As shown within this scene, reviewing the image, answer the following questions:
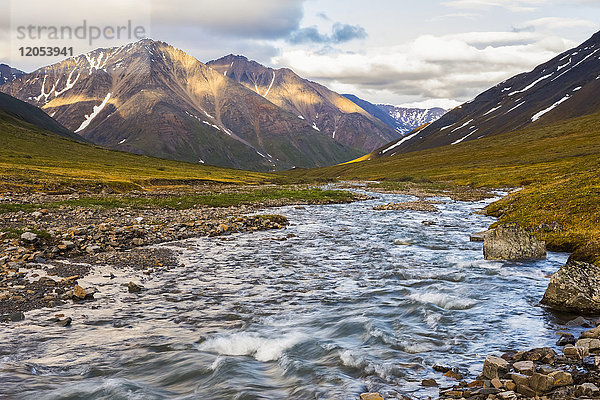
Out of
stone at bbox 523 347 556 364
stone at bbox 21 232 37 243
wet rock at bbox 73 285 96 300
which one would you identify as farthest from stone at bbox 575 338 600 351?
stone at bbox 21 232 37 243

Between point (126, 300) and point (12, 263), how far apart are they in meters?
6.87

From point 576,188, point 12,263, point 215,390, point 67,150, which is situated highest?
point 67,150

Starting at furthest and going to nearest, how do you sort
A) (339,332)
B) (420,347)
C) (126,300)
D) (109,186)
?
(109,186) < (126,300) < (339,332) < (420,347)

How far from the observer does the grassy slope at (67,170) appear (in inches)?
2292

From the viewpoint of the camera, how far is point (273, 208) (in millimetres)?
49844

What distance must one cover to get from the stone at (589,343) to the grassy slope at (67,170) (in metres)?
53.2

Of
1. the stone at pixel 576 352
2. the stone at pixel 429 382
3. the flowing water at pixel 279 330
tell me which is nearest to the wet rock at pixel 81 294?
the flowing water at pixel 279 330

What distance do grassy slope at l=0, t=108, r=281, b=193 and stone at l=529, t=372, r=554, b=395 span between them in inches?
2084

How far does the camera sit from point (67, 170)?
87.0 metres

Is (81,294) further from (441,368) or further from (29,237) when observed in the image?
(441,368)

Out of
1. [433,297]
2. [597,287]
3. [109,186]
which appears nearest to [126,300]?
[433,297]

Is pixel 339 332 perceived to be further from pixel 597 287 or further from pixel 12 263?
pixel 12 263

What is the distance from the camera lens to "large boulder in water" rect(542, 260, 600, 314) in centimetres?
1220

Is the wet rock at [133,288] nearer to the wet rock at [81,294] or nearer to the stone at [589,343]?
the wet rock at [81,294]
